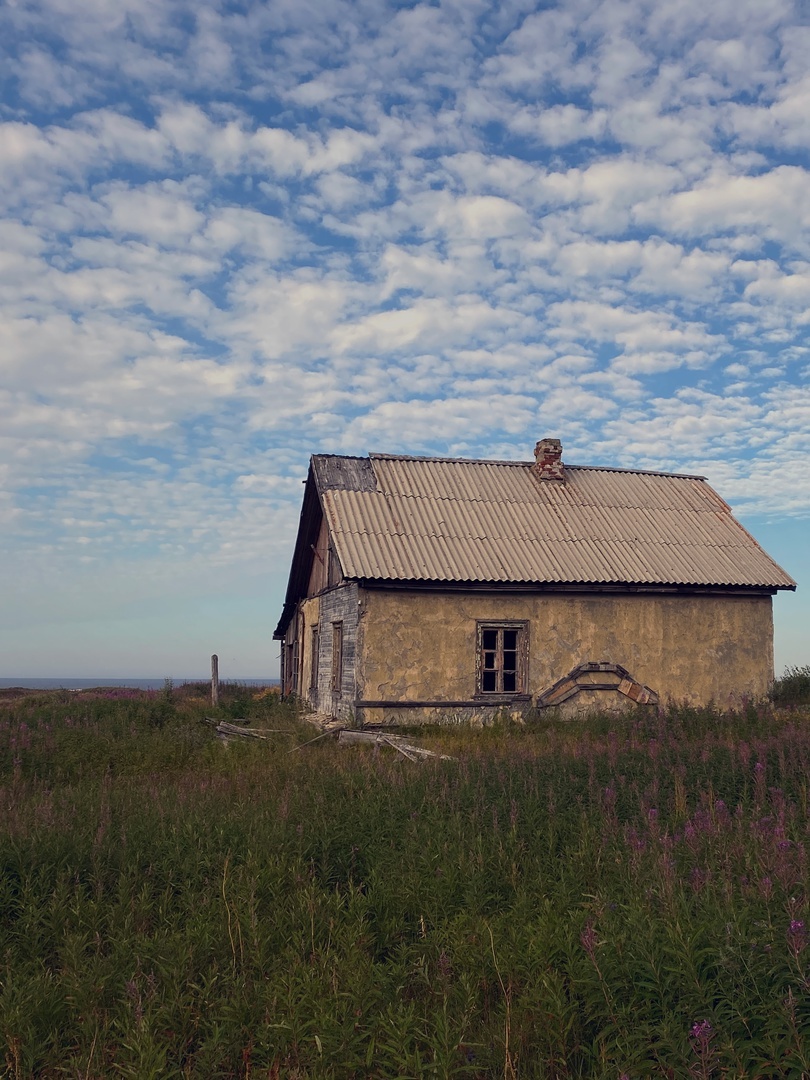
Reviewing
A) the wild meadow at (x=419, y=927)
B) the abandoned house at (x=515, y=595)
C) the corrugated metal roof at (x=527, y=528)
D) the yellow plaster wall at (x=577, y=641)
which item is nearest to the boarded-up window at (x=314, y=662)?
the abandoned house at (x=515, y=595)

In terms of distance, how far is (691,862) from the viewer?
16.1 feet

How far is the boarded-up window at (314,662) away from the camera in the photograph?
19023 mm

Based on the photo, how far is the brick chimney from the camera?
19.7 metres

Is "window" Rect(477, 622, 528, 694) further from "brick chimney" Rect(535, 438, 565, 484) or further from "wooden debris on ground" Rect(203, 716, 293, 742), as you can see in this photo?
"brick chimney" Rect(535, 438, 565, 484)

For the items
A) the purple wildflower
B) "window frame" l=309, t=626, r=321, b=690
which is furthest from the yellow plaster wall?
the purple wildflower

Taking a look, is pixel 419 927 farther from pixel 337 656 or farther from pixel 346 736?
pixel 337 656

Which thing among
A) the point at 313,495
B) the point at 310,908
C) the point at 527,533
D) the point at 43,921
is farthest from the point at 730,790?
the point at 313,495

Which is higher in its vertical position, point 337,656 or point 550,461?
point 550,461

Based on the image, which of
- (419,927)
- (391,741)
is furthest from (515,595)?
(419,927)

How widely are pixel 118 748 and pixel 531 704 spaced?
7.67m

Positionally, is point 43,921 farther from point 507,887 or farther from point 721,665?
point 721,665

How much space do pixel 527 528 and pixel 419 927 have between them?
1330 cm

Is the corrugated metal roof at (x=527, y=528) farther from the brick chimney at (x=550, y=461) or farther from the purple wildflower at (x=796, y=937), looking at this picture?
the purple wildflower at (x=796, y=937)

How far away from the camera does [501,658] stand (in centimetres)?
1576
